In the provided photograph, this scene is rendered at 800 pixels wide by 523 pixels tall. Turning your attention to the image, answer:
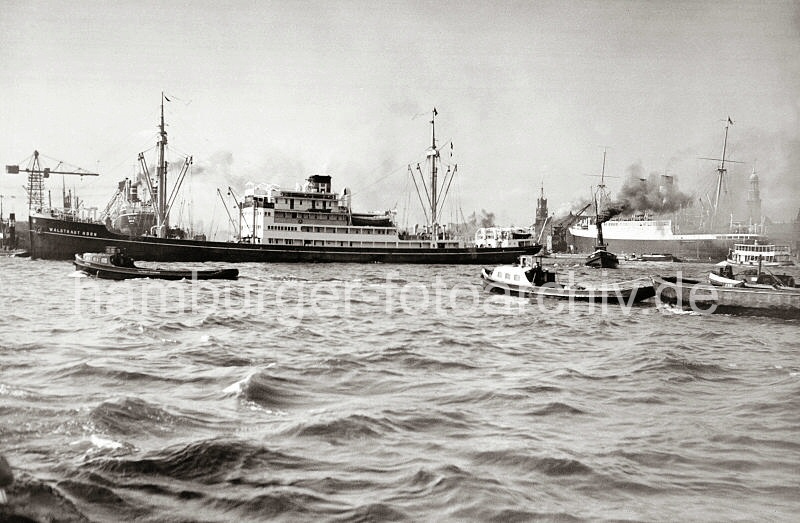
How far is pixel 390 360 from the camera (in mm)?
13102

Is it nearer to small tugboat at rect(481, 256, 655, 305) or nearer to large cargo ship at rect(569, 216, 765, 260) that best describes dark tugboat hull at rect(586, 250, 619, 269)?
large cargo ship at rect(569, 216, 765, 260)

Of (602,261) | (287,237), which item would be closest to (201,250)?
(287,237)

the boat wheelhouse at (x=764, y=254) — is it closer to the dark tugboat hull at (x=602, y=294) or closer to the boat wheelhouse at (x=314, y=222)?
the boat wheelhouse at (x=314, y=222)

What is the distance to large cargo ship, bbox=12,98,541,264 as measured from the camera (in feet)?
193

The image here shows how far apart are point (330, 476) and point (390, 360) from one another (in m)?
6.65

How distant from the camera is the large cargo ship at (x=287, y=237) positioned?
5878 centimetres

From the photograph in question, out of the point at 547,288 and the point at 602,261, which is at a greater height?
the point at 602,261

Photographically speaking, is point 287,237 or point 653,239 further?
point 653,239

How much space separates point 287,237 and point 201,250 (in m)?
10.4

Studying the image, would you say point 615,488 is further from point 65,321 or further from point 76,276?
point 76,276

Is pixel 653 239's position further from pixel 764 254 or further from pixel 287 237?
pixel 287 237

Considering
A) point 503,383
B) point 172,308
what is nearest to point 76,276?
point 172,308

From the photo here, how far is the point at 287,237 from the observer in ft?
227

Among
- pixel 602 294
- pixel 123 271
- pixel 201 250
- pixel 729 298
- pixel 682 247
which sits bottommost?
pixel 602 294
